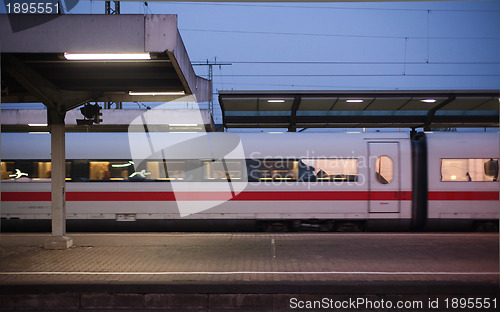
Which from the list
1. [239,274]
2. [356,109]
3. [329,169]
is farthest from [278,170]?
[356,109]

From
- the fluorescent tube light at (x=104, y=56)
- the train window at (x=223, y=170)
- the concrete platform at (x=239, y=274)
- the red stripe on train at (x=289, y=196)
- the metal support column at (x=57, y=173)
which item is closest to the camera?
the concrete platform at (x=239, y=274)

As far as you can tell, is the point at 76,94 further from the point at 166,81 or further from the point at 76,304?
the point at 76,304

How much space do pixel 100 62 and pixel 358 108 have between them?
976cm

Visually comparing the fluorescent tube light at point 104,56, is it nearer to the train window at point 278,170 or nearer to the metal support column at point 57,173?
the metal support column at point 57,173

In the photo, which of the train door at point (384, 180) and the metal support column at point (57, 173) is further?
the train door at point (384, 180)

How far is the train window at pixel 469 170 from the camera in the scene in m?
10.6

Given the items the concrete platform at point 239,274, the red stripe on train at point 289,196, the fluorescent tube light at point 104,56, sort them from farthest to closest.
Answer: the red stripe on train at point 289,196 < the fluorescent tube light at point 104,56 < the concrete platform at point 239,274

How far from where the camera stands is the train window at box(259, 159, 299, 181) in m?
10.6

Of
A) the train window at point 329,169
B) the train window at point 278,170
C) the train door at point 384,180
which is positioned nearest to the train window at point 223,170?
the train window at point 278,170

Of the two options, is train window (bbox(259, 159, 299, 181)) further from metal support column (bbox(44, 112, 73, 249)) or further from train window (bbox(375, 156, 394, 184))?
metal support column (bbox(44, 112, 73, 249))

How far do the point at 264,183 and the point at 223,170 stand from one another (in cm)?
117

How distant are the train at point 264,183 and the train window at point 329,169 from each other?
0.09 feet

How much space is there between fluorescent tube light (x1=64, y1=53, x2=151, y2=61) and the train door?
6891 mm

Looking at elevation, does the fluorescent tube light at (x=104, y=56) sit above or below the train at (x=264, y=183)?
→ above
